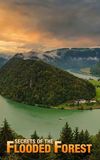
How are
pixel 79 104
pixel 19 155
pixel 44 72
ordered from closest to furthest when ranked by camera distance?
pixel 19 155 < pixel 79 104 < pixel 44 72

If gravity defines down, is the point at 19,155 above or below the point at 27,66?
below

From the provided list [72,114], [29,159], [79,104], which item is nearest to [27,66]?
[79,104]

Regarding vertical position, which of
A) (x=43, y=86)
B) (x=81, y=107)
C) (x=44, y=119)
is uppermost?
(x=43, y=86)

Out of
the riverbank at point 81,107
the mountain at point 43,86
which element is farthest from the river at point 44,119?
the mountain at point 43,86

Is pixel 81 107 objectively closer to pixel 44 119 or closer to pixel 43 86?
pixel 44 119

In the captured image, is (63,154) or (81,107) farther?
(81,107)

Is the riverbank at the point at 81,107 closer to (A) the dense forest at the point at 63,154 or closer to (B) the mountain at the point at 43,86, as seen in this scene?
(B) the mountain at the point at 43,86

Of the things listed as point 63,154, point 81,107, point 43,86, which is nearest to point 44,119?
point 81,107

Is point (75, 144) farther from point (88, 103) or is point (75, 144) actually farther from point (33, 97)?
point (33, 97)
